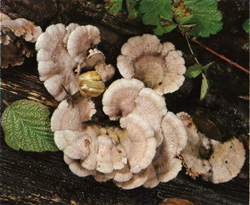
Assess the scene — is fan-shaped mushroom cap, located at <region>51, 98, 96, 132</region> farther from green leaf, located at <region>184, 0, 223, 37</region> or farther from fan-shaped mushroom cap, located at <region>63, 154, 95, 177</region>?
green leaf, located at <region>184, 0, 223, 37</region>

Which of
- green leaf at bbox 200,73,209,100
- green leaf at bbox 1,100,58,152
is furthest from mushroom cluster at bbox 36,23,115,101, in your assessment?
green leaf at bbox 200,73,209,100

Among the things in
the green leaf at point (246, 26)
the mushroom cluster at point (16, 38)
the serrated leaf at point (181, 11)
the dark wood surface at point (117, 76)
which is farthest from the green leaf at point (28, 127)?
the green leaf at point (246, 26)

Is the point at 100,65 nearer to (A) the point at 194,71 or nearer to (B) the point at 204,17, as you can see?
(A) the point at 194,71

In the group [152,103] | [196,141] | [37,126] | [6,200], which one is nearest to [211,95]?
[196,141]

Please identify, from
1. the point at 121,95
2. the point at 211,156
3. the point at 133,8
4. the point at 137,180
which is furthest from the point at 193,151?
the point at 133,8

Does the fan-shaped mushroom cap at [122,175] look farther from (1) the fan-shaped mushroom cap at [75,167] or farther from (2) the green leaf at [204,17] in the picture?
(2) the green leaf at [204,17]
